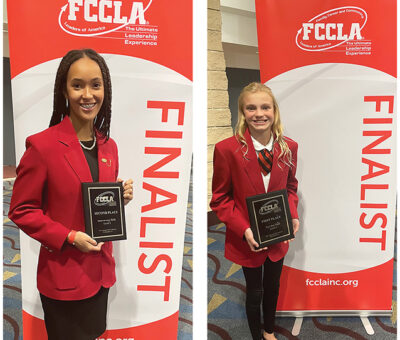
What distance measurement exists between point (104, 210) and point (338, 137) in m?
1.32

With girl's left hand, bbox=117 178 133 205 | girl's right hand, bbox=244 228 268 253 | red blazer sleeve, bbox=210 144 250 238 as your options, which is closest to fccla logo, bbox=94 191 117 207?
girl's left hand, bbox=117 178 133 205

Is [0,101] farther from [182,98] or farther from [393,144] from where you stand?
[393,144]

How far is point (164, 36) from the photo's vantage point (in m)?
1.67

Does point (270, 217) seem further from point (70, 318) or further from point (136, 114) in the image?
point (70, 318)

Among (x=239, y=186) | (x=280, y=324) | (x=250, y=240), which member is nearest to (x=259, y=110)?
(x=239, y=186)

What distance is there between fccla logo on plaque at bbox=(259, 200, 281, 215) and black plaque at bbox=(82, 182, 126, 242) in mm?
639

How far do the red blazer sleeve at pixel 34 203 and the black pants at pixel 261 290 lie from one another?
974 millimetres

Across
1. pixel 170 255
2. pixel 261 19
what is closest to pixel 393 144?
pixel 261 19

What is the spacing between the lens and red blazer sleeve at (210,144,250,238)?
1700 mm

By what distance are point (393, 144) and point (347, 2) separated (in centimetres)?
80

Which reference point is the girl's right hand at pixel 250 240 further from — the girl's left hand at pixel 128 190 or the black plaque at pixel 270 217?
the girl's left hand at pixel 128 190

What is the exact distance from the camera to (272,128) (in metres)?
1.77

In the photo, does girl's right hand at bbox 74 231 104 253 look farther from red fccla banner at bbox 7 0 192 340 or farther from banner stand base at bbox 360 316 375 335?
banner stand base at bbox 360 316 375 335

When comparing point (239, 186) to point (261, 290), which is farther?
point (261, 290)
